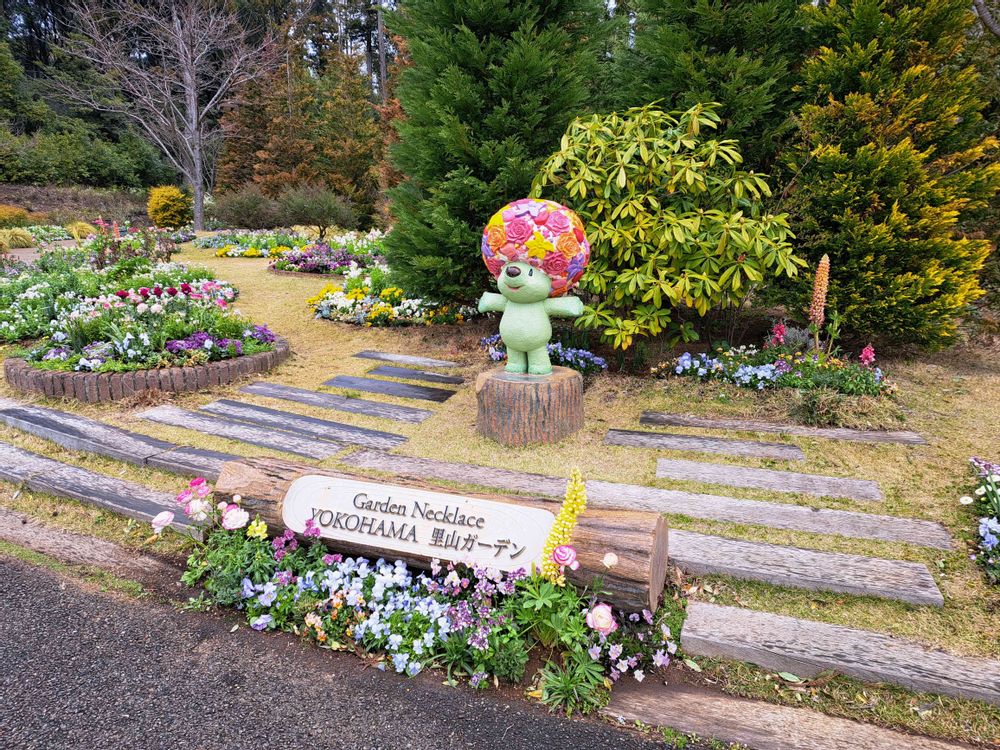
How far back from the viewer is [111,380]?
16.6ft

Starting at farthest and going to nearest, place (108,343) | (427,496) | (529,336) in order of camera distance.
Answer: (108,343)
(529,336)
(427,496)

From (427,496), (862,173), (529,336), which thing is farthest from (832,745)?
(862,173)

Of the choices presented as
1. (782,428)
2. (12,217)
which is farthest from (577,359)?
(12,217)

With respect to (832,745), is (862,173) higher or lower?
higher

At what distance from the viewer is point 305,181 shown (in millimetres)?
21562

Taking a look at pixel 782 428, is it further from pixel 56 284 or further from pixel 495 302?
pixel 56 284

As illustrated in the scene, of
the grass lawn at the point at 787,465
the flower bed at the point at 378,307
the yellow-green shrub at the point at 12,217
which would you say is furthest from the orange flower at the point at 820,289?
the yellow-green shrub at the point at 12,217

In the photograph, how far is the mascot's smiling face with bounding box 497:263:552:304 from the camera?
4.12 m

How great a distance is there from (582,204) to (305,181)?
18.6 metres

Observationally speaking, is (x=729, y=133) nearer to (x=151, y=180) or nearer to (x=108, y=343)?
(x=108, y=343)

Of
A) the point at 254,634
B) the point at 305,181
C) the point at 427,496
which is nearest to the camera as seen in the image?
the point at 254,634

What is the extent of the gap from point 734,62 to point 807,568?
4550 millimetres

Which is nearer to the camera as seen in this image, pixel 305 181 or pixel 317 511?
pixel 317 511

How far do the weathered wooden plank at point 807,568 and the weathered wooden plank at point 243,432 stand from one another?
2495mm
